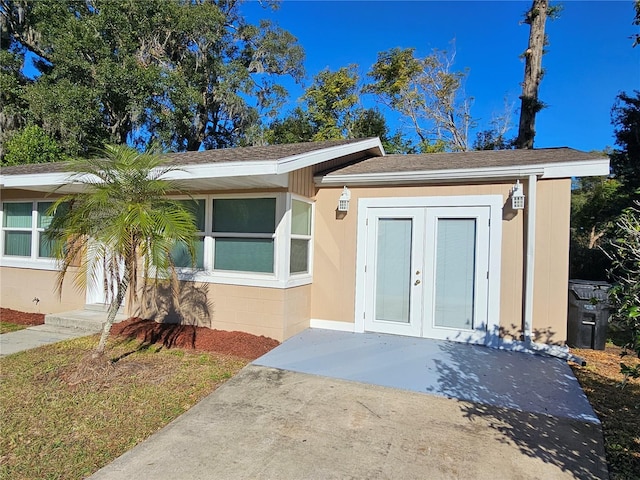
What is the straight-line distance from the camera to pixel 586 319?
5.97 meters

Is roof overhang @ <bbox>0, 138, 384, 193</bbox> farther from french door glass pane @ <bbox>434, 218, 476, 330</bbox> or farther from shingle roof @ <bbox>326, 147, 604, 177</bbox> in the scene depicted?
french door glass pane @ <bbox>434, 218, 476, 330</bbox>

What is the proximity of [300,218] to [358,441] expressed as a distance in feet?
12.8

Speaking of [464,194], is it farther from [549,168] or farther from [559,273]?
[559,273]

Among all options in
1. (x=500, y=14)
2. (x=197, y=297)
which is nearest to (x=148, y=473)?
(x=197, y=297)

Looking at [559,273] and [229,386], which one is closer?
[229,386]

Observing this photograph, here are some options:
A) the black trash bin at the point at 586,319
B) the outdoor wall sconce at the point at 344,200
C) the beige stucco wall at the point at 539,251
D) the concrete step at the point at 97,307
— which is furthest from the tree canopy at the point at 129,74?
the black trash bin at the point at 586,319

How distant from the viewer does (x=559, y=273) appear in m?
5.29

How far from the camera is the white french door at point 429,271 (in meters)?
5.72

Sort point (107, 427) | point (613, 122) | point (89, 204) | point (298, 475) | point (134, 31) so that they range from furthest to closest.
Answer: point (134, 31) → point (613, 122) → point (89, 204) → point (107, 427) → point (298, 475)

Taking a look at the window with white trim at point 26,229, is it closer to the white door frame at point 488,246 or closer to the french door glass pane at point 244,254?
the french door glass pane at point 244,254

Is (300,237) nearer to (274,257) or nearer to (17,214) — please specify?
(274,257)

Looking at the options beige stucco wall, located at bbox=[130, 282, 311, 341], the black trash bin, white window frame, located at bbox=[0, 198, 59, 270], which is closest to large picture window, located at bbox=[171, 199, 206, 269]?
beige stucco wall, located at bbox=[130, 282, 311, 341]

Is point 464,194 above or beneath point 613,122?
beneath

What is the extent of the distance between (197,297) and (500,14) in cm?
1414
